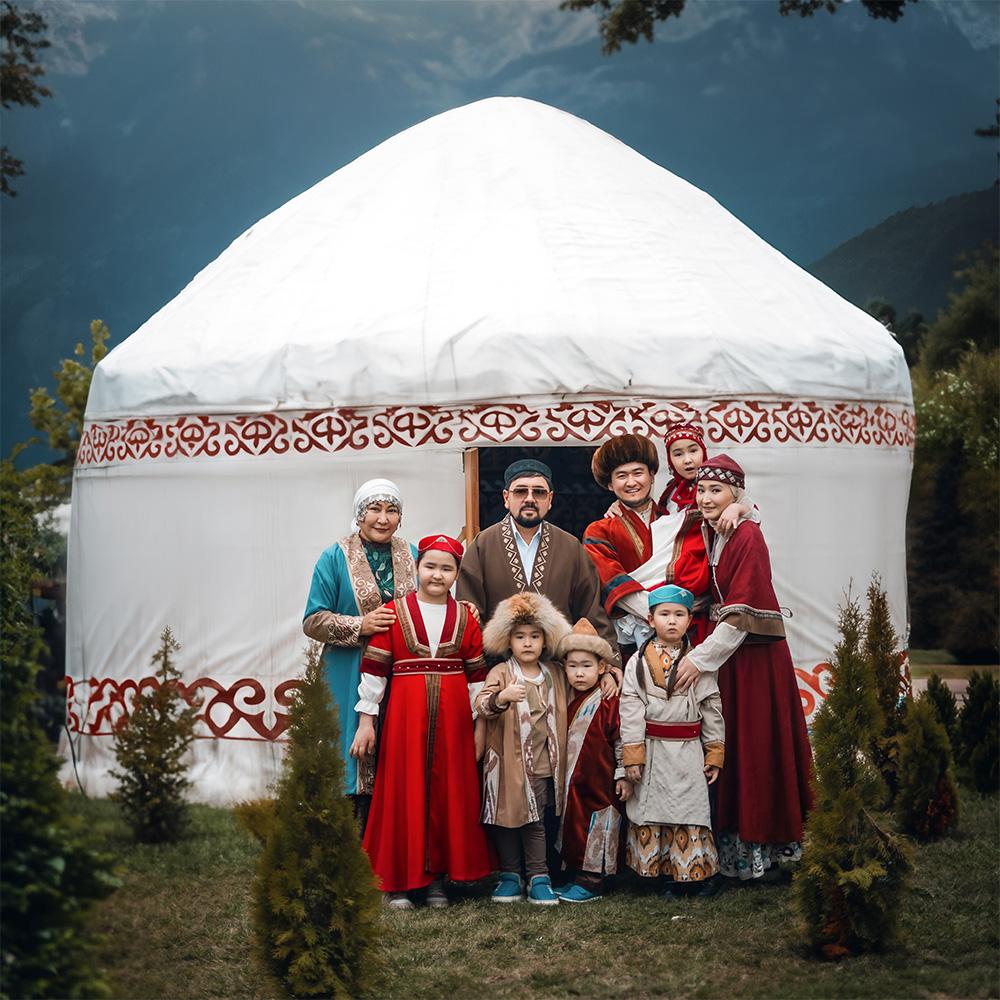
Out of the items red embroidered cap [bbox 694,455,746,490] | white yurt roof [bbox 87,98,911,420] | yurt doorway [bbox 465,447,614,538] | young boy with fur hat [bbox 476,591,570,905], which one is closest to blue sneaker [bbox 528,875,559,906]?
young boy with fur hat [bbox 476,591,570,905]

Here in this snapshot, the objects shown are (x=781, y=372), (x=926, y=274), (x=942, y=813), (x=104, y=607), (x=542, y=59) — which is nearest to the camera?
(x=942, y=813)

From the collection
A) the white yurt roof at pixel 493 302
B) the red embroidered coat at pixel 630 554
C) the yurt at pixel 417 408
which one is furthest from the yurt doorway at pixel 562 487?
the red embroidered coat at pixel 630 554

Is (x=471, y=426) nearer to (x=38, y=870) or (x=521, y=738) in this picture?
(x=521, y=738)

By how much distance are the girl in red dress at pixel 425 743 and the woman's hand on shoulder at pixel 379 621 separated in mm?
24

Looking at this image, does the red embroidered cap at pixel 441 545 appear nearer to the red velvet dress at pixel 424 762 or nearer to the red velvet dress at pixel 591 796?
the red velvet dress at pixel 424 762

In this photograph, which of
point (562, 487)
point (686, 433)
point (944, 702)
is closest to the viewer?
point (686, 433)

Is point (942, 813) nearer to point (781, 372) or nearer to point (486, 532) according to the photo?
point (781, 372)

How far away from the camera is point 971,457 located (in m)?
14.2

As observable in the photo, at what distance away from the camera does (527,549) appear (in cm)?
419

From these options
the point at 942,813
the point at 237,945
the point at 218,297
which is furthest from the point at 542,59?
the point at 237,945

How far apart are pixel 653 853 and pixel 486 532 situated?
131 cm

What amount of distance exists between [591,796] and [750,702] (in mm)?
675

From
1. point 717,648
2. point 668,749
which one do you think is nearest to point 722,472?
point 717,648

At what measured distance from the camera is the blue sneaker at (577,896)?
12.6 ft
